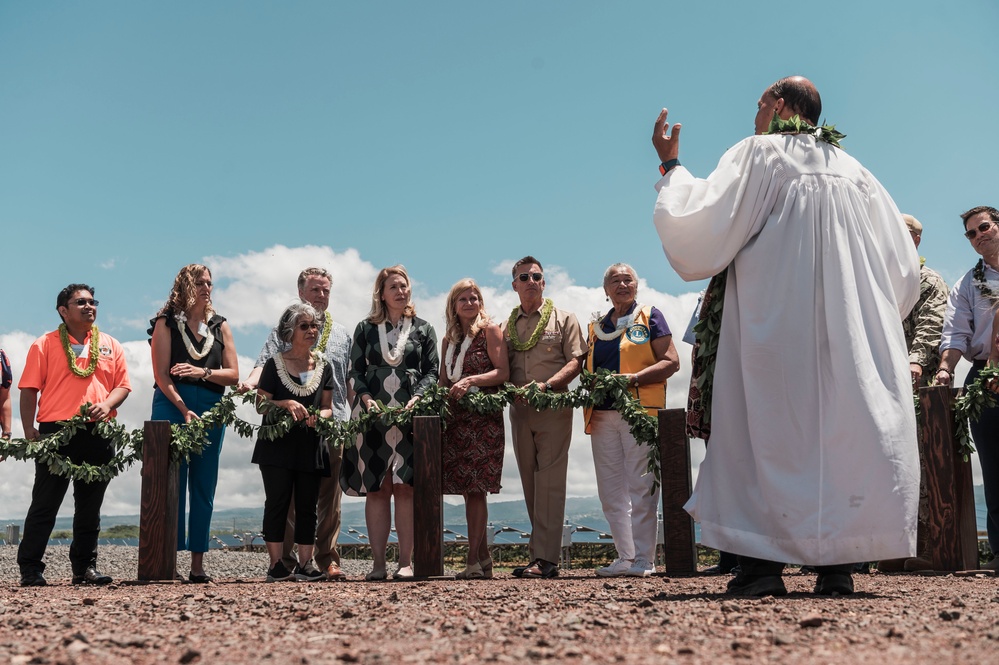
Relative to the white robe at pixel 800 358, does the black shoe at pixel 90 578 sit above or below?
below

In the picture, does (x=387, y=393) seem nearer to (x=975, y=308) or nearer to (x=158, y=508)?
(x=158, y=508)

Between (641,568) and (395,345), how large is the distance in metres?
2.48

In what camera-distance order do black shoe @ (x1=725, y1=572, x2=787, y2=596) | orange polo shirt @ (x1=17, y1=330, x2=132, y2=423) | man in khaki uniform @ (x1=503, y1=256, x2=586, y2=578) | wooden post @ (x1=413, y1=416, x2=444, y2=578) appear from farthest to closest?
orange polo shirt @ (x1=17, y1=330, x2=132, y2=423) < man in khaki uniform @ (x1=503, y1=256, x2=586, y2=578) < wooden post @ (x1=413, y1=416, x2=444, y2=578) < black shoe @ (x1=725, y1=572, x2=787, y2=596)

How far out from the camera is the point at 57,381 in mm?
7414

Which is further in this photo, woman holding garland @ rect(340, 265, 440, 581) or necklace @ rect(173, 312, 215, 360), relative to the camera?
necklace @ rect(173, 312, 215, 360)

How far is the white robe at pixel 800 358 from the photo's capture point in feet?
15.0

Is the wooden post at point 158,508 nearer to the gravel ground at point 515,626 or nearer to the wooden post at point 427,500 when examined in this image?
the gravel ground at point 515,626

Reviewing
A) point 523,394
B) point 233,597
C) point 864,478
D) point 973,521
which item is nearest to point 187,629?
point 233,597

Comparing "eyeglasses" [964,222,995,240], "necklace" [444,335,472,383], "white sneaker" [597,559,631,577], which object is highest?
"eyeglasses" [964,222,995,240]

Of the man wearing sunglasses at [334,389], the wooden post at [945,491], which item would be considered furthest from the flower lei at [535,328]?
the wooden post at [945,491]

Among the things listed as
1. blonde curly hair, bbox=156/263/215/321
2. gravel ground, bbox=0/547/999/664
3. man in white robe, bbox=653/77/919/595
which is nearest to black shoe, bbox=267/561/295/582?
gravel ground, bbox=0/547/999/664

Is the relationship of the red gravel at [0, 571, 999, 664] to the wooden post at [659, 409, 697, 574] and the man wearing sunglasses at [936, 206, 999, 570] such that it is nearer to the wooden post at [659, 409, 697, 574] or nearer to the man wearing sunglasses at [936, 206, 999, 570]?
the wooden post at [659, 409, 697, 574]

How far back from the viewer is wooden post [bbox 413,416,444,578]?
21.6ft

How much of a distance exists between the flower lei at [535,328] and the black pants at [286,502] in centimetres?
186
